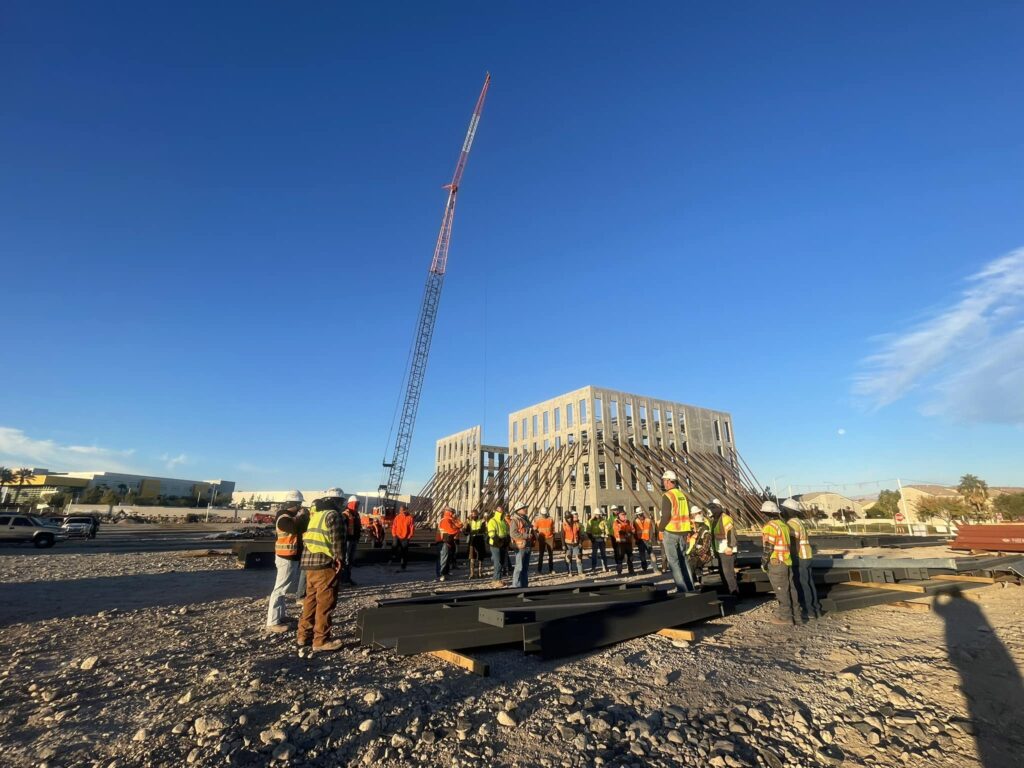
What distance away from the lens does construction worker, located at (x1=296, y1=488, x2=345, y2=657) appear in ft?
16.9

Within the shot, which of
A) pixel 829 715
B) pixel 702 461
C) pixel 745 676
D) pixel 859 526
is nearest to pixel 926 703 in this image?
pixel 829 715

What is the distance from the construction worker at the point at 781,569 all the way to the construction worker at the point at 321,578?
5.62 m

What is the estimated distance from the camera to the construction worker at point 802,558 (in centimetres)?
684

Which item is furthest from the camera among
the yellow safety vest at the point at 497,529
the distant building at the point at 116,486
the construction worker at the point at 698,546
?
the distant building at the point at 116,486

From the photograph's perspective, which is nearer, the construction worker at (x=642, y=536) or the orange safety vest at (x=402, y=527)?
the orange safety vest at (x=402, y=527)

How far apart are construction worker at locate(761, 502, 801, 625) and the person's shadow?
5.18 feet

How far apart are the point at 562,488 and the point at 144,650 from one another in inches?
1099

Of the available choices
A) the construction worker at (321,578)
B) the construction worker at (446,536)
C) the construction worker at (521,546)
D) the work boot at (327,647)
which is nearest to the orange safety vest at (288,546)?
the construction worker at (321,578)

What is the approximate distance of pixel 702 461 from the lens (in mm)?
35500

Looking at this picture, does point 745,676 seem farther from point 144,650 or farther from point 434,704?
point 144,650

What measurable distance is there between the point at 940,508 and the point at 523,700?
172 feet

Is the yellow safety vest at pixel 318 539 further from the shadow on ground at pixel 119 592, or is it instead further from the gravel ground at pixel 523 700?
the shadow on ground at pixel 119 592

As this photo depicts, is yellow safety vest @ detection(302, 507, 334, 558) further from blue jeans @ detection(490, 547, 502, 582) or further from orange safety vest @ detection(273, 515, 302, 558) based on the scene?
blue jeans @ detection(490, 547, 502, 582)

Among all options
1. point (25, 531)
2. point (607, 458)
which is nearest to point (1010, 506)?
point (607, 458)
